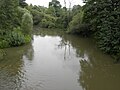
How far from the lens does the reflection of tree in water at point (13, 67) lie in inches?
677

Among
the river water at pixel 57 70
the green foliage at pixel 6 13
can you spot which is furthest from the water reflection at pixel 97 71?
the green foliage at pixel 6 13

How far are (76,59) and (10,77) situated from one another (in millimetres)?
9030

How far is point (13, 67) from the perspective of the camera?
21.8 m

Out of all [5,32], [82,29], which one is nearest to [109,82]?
[5,32]

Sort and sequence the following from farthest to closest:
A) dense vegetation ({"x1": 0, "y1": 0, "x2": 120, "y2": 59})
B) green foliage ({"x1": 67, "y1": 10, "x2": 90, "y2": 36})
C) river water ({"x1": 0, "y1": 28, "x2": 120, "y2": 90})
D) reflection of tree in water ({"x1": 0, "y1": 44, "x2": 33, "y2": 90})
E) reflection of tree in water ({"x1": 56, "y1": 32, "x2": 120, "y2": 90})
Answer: green foliage ({"x1": 67, "y1": 10, "x2": 90, "y2": 36}) → dense vegetation ({"x1": 0, "y1": 0, "x2": 120, "y2": 59}) → reflection of tree in water ({"x1": 56, "y1": 32, "x2": 120, "y2": 90}) → river water ({"x1": 0, "y1": 28, "x2": 120, "y2": 90}) → reflection of tree in water ({"x1": 0, "y1": 44, "x2": 33, "y2": 90})

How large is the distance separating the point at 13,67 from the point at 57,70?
3982 millimetres

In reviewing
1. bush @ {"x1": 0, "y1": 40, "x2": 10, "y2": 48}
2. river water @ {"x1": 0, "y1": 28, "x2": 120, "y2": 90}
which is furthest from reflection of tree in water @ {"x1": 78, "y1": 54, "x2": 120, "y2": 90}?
bush @ {"x1": 0, "y1": 40, "x2": 10, "y2": 48}

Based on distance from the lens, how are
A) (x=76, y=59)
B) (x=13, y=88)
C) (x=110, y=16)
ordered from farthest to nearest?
(x=110, y=16) → (x=76, y=59) → (x=13, y=88)

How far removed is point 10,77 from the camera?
1881cm

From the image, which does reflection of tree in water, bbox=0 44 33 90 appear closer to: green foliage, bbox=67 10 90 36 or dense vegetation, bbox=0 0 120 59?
dense vegetation, bbox=0 0 120 59

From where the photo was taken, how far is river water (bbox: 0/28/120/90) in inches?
685

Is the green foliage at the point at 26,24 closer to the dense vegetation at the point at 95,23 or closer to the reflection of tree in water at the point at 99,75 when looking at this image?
the dense vegetation at the point at 95,23

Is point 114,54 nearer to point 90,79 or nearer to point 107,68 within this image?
point 107,68

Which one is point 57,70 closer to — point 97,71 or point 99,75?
point 97,71
